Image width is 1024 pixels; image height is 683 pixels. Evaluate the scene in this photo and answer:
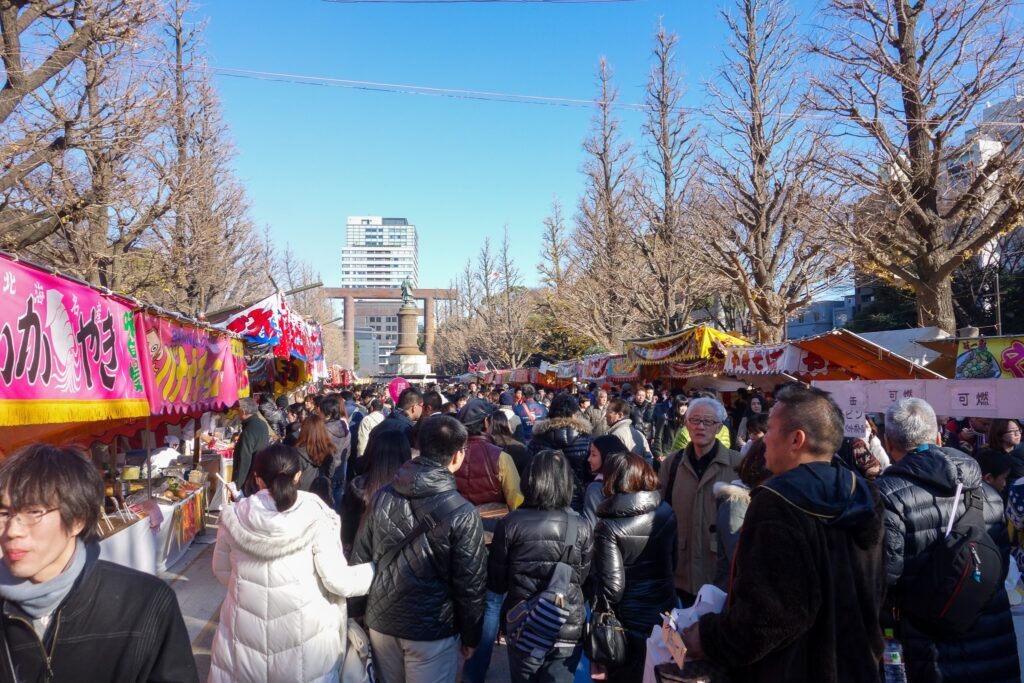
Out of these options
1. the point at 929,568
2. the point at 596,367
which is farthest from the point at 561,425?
the point at 596,367

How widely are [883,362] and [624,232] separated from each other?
16214 millimetres

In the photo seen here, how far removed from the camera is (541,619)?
10.1 ft

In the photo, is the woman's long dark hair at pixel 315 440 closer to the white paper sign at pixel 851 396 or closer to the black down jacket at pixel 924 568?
the black down jacket at pixel 924 568

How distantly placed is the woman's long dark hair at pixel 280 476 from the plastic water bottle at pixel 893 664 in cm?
240

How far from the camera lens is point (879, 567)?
2129 mm

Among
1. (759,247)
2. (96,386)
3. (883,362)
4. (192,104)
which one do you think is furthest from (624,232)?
(96,386)

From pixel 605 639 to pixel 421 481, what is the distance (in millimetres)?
1076

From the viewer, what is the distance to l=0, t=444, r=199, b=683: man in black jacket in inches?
65.4

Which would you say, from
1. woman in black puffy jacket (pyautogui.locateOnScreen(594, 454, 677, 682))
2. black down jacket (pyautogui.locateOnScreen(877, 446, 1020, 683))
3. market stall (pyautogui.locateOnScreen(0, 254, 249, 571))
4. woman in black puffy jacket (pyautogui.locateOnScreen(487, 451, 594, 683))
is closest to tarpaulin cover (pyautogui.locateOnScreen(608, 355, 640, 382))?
market stall (pyautogui.locateOnScreen(0, 254, 249, 571))

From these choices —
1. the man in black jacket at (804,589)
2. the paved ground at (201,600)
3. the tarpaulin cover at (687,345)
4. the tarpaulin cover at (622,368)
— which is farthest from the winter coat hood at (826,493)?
Result: the tarpaulin cover at (622,368)

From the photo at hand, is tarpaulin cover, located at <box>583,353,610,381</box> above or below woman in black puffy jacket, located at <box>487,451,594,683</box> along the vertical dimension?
Answer: above

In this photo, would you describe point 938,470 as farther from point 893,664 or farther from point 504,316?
point 504,316

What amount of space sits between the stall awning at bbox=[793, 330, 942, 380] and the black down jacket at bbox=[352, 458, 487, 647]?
21.6 feet

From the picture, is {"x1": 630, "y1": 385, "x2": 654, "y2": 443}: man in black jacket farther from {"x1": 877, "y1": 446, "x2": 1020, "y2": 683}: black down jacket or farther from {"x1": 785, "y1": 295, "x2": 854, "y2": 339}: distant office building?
{"x1": 785, "y1": 295, "x2": 854, "y2": 339}: distant office building
